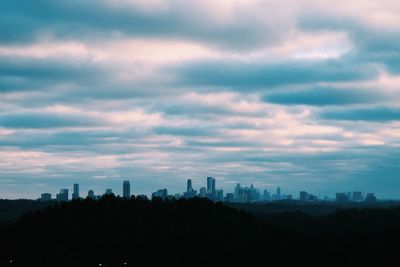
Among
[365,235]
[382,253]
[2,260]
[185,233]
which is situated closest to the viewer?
[382,253]

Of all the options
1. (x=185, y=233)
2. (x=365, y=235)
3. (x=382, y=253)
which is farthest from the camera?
(x=185, y=233)

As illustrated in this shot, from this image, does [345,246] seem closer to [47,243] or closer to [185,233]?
[185,233]

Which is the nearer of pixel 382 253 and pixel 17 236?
pixel 382 253

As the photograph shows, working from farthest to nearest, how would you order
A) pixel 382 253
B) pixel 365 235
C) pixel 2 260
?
pixel 365 235, pixel 2 260, pixel 382 253

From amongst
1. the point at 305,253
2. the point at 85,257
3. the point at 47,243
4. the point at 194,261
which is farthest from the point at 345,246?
the point at 47,243

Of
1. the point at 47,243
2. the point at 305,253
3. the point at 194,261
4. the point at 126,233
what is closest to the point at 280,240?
the point at 305,253

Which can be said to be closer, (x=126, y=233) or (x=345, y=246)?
(x=345, y=246)

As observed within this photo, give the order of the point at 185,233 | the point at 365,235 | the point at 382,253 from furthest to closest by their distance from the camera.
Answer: the point at 185,233, the point at 365,235, the point at 382,253

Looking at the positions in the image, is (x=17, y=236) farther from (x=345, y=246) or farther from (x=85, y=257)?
(x=345, y=246)

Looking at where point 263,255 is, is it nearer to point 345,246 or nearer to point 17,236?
point 345,246
